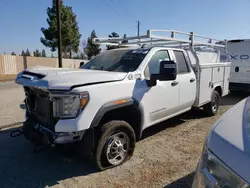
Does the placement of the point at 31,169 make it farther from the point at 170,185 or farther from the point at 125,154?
the point at 170,185

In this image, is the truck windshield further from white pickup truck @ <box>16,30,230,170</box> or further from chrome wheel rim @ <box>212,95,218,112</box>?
chrome wheel rim @ <box>212,95,218,112</box>

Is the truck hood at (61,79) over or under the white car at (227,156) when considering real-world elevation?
over

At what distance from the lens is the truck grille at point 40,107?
2.85 meters

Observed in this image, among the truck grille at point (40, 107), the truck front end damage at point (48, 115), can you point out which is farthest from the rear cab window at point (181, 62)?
the truck grille at point (40, 107)

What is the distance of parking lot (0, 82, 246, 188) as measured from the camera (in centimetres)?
287

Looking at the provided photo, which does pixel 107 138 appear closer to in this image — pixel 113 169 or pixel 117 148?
pixel 117 148

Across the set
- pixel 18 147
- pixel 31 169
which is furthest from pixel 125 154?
pixel 18 147

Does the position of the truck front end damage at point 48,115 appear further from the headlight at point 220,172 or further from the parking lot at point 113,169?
the headlight at point 220,172

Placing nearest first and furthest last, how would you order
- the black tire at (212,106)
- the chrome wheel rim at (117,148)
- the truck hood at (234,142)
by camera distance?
the truck hood at (234,142) → the chrome wheel rim at (117,148) → the black tire at (212,106)

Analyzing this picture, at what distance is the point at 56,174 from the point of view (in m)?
3.07

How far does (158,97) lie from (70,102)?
1.77 metres

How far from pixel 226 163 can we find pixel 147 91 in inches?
92.3

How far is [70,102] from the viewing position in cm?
263

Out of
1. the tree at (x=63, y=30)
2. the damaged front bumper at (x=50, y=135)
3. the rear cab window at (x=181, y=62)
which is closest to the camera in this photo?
the damaged front bumper at (x=50, y=135)
